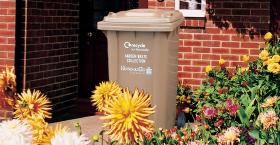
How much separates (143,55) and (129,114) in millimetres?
4115

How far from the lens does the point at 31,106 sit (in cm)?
162

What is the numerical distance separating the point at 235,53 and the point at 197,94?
1.15 meters

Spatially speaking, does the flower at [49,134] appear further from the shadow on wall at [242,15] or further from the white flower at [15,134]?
the shadow on wall at [242,15]

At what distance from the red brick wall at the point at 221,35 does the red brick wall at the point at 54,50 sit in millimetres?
1708

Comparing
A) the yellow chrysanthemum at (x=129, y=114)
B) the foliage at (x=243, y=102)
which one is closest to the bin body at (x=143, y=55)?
the foliage at (x=243, y=102)

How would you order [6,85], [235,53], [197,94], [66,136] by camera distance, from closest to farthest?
[66,136] < [6,85] < [197,94] < [235,53]

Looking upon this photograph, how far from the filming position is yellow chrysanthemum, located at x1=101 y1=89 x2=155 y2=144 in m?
1.43

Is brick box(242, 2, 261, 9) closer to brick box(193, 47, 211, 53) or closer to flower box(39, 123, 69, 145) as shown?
brick box(193, 47, 211, 53)

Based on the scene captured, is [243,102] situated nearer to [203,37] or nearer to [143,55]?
[143,55]

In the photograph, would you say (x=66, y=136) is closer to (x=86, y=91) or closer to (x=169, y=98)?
(x=169, y=98)

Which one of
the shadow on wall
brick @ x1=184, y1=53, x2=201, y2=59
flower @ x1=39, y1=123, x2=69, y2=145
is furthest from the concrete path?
flower @ x1=39, y1=123, x2=69, y2=145

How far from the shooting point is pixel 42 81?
7668 mm

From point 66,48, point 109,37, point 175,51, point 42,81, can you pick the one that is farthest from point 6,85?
point 66,48

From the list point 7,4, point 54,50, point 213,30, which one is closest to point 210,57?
point 213,30
